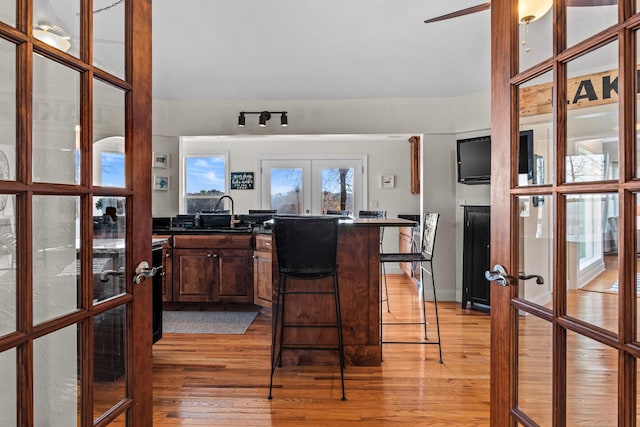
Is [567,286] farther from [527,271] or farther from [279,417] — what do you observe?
[279,417]

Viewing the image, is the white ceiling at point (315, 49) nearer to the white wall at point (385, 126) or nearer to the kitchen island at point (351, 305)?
the white wall at point (385, 126)

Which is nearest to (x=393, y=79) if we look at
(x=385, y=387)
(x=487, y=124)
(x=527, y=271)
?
(x=487, y=124)

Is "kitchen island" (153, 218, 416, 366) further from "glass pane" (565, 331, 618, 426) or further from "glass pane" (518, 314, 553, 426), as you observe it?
"glass pane" (565, 331, 618, 426)

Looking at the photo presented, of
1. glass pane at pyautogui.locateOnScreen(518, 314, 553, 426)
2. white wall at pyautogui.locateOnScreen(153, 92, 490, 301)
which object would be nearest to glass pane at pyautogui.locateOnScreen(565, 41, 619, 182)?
glass pane at pyautogui.locateOnScreen(518, 314, 553, 426)

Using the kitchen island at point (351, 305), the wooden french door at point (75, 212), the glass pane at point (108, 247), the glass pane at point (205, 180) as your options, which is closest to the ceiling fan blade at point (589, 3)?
the wooden french door at point (75, 212)

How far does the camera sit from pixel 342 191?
6559mm

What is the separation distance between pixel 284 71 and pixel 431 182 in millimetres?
2198

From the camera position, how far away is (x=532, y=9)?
108 cm

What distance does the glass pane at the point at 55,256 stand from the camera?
82cm

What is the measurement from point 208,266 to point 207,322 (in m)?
0.59

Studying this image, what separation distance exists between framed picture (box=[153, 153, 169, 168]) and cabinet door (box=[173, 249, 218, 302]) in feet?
4.59

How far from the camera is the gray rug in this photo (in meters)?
3.31

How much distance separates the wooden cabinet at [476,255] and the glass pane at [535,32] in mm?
3050

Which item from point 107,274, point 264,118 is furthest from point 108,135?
point 264,118
